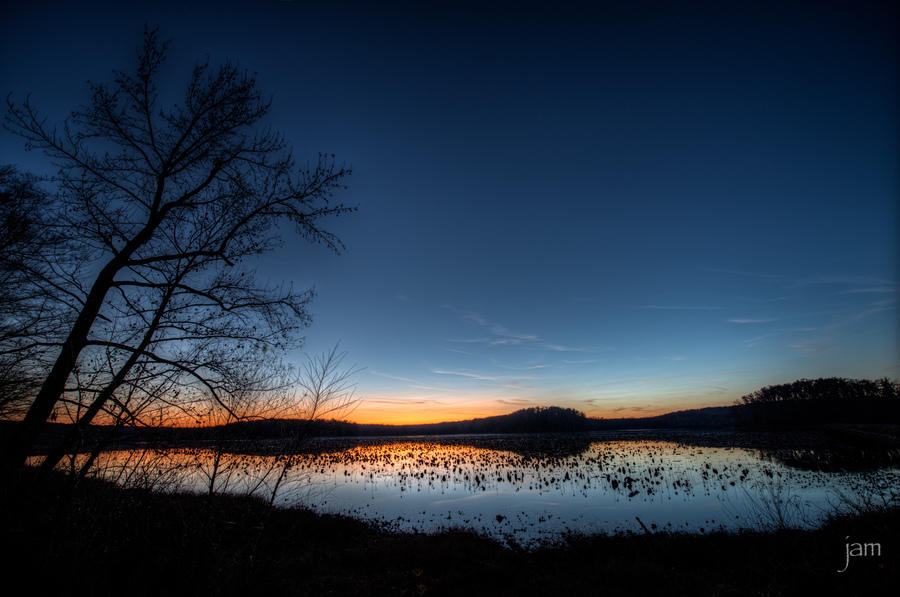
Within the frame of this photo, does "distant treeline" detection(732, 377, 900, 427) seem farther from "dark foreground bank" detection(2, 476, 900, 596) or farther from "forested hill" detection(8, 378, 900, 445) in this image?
"dark foreground bank" detection(2, 476, 900, 596)

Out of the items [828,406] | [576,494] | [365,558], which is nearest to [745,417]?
[828,406]

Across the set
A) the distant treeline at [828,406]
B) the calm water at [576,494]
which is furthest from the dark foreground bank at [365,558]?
the distant treeline at [828,406]

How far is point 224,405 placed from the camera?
22.0 feet

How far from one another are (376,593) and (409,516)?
7.95m

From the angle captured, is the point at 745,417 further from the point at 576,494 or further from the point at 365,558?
the point at 365,558

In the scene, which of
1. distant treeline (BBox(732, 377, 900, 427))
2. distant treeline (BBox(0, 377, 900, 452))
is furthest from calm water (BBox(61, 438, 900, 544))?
distant treeline (BBox(732, 377, 900, 427))

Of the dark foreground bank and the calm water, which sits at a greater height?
the dark foreground bank

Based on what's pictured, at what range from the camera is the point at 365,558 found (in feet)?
32.2

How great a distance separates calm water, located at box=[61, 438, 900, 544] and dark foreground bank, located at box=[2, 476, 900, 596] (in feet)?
3.34

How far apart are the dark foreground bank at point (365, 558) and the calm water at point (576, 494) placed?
3.34 ft

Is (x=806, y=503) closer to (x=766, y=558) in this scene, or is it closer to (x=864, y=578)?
(x=766, y=558)

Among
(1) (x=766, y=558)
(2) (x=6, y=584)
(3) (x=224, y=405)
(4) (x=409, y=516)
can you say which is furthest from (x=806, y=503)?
(2) (x=6, y=584)

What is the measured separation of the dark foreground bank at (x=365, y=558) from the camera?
15.5ft

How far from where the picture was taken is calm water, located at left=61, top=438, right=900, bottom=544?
12.4m
